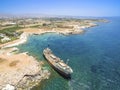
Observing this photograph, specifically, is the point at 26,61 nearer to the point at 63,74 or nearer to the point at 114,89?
the point at 63,74

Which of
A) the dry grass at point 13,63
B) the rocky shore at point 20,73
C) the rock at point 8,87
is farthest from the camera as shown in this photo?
the dry grass at point 13,63

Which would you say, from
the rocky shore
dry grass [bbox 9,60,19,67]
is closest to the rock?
the rocky shore

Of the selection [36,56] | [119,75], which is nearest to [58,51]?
[36,56]

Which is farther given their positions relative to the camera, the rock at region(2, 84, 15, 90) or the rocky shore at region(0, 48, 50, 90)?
the rocky shore at region(0, 48, 50, 90)

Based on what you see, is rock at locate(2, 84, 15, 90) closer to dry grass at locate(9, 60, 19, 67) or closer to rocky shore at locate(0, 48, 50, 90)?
rocky shore at locate(0, 48, 50, 90)

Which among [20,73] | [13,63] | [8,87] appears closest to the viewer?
[8,87]

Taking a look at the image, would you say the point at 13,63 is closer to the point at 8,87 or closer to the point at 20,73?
the point at 20,73

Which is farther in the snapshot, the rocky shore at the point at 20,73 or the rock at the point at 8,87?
the rocky shore at the point at 20,73

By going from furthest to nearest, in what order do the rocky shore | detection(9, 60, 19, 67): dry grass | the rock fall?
detection(9, 60, 19, 67): dry grass, the rocky shore, the rock

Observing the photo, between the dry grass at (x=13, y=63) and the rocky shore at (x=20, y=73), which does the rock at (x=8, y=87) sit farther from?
the dry grass at (x=13, y=63)

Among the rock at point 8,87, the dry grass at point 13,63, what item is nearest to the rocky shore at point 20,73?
the dry grass at point 13,63

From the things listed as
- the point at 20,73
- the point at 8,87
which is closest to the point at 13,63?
the point at 20,73

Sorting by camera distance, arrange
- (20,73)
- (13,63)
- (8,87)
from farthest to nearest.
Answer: (13,63) → (20,73) → (8,87)
